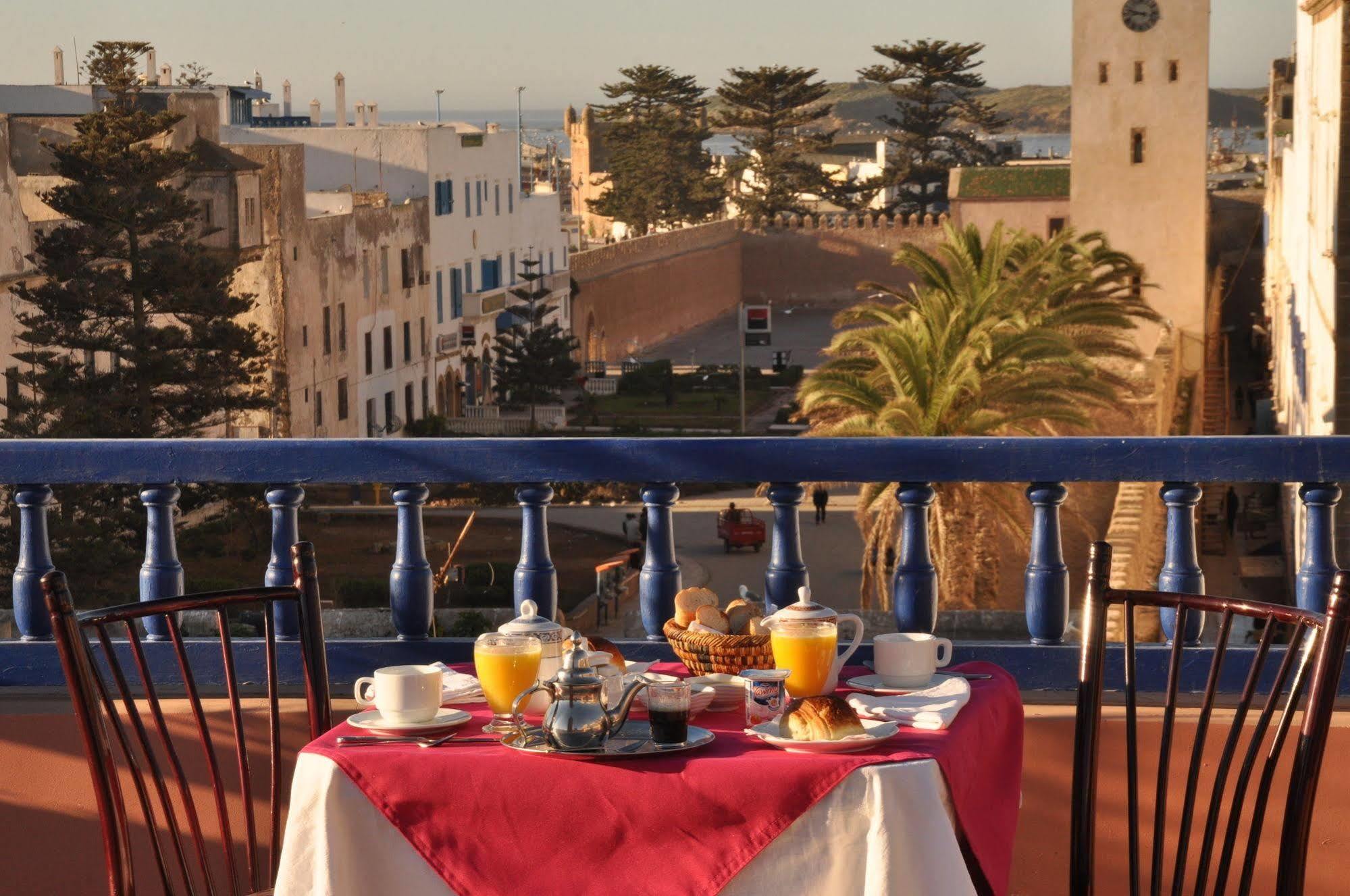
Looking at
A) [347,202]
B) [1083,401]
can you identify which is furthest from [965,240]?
[347,202]

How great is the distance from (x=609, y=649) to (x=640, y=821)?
A: 54 centimetres

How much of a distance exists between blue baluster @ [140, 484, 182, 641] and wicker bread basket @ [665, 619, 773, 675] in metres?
1.35

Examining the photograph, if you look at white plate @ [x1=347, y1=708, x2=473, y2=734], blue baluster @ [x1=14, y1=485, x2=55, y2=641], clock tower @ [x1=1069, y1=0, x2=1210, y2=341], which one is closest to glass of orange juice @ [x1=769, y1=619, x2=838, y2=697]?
white plate @ [x1=347, y1=708, x2=473, y2=734]

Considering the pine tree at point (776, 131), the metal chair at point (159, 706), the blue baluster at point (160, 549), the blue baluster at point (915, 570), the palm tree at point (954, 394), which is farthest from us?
the pine tree at point (776, 131)

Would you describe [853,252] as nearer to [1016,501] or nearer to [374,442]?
[1016,501]

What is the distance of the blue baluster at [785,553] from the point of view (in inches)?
137

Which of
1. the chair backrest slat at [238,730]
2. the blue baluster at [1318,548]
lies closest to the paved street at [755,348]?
the blue baluster at [1318,548]

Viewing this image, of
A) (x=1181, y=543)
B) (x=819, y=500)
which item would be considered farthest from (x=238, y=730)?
(x=819, y=500)

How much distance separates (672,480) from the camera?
11.6 ft

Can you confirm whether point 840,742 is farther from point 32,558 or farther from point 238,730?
point 32,558

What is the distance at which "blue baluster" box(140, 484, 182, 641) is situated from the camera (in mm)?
3582

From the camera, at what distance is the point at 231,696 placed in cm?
269

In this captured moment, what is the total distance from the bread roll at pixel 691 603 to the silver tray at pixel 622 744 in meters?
0.30

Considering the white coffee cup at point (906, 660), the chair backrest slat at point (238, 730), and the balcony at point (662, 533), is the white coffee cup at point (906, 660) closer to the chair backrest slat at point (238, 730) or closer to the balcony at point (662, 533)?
the balcony at point (662, 533)
